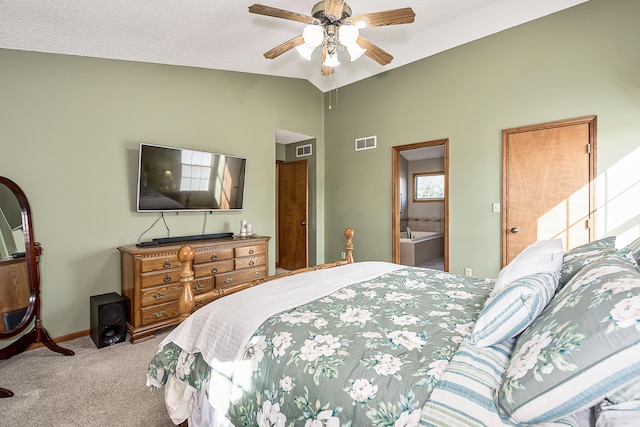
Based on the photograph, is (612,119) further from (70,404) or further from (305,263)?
(70,404)

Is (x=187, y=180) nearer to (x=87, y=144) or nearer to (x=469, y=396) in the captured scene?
(x=87, y=144)

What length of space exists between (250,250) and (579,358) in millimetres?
3344

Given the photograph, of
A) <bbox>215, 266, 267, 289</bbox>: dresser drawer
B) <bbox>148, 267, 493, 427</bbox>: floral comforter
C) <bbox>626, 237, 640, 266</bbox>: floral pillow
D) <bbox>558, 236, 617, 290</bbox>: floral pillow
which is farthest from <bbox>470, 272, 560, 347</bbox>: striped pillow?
<bbox>215, 266, 267, 289</bbox>: dresser drawer

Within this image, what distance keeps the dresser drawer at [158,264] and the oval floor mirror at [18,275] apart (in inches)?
32.8

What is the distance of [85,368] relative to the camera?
2.43m

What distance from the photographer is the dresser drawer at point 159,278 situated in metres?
2.90

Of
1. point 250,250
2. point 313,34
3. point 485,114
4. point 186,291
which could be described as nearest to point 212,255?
point 250,250

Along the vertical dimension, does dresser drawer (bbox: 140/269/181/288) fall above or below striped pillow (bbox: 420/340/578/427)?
below

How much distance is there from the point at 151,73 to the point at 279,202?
3.15 metres

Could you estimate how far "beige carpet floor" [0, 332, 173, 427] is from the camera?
186cm

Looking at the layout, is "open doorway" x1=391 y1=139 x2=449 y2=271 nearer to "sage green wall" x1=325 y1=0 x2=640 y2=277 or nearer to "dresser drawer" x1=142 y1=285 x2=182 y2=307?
"sage green wall" x1=325 y1=0 x2=640 y2=277

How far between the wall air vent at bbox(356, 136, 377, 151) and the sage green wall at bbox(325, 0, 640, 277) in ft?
0.29

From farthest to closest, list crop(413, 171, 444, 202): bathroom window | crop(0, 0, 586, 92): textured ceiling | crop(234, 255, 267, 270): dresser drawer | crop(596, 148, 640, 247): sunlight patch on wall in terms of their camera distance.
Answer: crop(413, 171, 444, 202): bathroom window < crop(234, 255, 267, 270): dresser drawer < crop(596, 148, 640, 247): sunlight patch on wall < crop(0, 0, 586, 92): textured ceiling

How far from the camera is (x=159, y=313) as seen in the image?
3.02 meters
